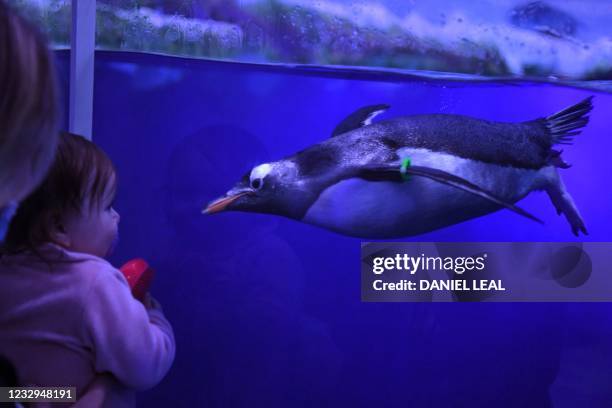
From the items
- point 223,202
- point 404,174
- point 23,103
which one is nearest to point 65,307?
point 23,103

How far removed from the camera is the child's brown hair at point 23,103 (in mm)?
370

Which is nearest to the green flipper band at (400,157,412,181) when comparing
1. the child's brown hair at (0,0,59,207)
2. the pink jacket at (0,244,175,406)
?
the pink jacket at (0,244,175,406)

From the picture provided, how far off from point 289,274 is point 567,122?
98cm

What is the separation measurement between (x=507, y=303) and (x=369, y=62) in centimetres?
86

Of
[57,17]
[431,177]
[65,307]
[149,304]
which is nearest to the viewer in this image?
[65,307]

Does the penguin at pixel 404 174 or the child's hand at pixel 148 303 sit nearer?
→ the child's hand at pixel 148 303

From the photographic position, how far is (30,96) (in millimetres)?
379

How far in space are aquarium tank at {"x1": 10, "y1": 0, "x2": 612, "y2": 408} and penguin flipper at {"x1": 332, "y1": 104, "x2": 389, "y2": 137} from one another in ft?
0.06

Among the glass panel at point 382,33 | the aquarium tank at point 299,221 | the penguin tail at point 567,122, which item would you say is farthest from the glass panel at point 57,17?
the penguin tail at point 567,122

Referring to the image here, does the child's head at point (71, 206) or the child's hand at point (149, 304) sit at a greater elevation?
the child's head at point (71, 206)

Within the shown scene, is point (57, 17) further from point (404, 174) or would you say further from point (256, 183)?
point (404, 174)

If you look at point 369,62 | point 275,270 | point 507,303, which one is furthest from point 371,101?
point 507,303

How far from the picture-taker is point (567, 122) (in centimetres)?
175

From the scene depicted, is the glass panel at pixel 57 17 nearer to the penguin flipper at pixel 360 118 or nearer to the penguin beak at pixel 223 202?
the penguin beak at pixel 223 202
